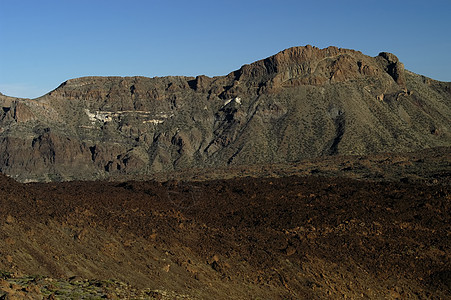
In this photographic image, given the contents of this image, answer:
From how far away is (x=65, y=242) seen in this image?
810 inches

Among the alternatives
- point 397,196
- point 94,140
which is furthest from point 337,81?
point 397,196

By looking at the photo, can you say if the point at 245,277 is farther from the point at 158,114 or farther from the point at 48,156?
the point at 158,114

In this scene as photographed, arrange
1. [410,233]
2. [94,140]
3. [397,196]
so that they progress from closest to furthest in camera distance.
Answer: [410,233], [397,196], [94,140]

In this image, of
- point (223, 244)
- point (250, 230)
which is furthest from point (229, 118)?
point (223, 244)

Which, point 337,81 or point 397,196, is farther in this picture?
point 337,81

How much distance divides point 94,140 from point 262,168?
52148 millimetres

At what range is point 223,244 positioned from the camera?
79.5 ft

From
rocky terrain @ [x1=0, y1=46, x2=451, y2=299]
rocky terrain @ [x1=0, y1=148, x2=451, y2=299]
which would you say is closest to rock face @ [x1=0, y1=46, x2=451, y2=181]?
rocky terrain @ [x1=0, y1=46, x2=451, y2=299]

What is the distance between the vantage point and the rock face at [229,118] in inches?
4122

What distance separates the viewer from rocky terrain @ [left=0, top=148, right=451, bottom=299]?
18.6m

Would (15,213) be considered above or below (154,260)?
above

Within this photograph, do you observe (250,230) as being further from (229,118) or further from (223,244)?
(229,118)

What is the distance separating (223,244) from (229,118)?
9730 cm

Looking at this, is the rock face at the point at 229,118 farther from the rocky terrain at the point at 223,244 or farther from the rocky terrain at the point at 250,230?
the rocky terrain at the point at 223,244
